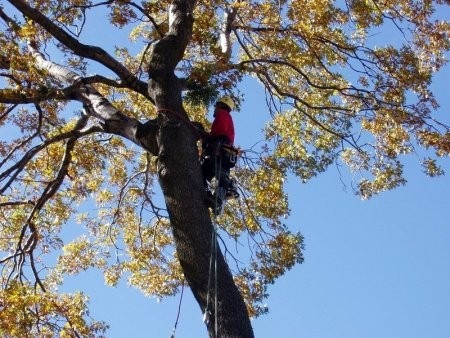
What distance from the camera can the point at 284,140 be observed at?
37.4ft

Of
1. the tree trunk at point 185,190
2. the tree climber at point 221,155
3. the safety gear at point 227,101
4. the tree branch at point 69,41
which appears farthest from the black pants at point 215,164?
the tree branch at point 69,41

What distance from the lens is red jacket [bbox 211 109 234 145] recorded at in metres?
7.01

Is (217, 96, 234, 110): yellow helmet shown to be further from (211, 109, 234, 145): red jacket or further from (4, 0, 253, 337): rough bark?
(4, 0, 253, 337): rough bark

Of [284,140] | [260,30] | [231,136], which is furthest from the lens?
[284,140]

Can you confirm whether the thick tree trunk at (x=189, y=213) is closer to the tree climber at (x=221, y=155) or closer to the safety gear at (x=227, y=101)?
the tree climber at (x=221, y=155)

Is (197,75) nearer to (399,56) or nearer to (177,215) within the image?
(177,215)

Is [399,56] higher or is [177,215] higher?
[399,56]

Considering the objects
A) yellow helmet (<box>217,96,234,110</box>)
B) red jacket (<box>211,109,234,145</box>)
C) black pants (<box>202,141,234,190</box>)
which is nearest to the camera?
black pants (<box>202,141,234,190</box>)

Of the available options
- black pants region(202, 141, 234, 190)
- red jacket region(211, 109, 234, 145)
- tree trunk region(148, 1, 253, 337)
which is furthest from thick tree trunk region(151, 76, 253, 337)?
red jacket region(211, 109, 234, 145)

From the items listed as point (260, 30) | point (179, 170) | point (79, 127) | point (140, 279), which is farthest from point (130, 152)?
point (179, 170)

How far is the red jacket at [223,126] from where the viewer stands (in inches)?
276

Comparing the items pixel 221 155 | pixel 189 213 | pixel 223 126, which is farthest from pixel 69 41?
pixel 189 213

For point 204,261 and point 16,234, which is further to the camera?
point 16,234

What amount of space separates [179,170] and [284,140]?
228 inches
